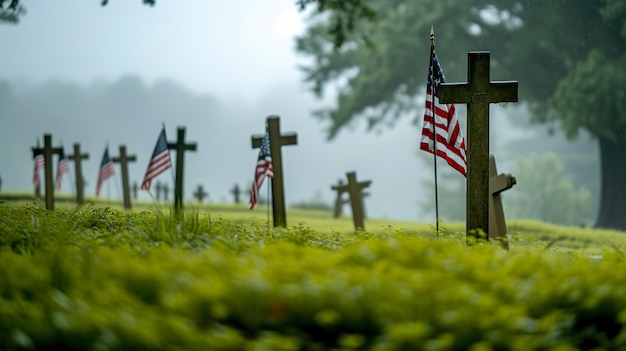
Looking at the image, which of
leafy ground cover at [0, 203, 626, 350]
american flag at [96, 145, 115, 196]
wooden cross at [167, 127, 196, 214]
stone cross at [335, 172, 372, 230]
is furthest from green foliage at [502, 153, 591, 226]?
leafy ground cover at [0, 203, 626, 350]

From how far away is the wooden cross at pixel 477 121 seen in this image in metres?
8.97

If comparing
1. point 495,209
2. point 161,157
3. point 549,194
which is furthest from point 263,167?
point 549,194

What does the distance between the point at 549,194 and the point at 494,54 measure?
82.6 ft

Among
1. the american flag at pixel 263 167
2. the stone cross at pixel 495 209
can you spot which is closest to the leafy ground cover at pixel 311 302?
the stone cross at pixel 495 209

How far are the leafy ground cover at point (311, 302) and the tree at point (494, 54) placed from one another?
22279 millimetres

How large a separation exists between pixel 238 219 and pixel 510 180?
11379mm

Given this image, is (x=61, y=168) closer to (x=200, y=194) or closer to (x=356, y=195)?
(x=356, y=195)

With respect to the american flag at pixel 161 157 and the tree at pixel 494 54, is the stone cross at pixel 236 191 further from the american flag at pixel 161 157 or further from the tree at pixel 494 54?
the american flag at pixel 161 157

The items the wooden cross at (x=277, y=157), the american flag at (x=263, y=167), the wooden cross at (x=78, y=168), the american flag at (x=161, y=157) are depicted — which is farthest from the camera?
the wooden cross at (x=78, y=168)

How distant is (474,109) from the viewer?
9055 millimetres

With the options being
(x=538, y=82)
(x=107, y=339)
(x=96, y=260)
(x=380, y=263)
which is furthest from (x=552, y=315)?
(x=538, y=82)

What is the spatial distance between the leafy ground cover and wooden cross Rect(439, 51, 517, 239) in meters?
2.90

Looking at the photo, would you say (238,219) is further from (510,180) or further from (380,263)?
(380,263)

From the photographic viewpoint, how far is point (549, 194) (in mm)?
54406
